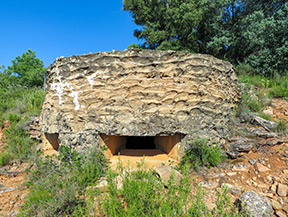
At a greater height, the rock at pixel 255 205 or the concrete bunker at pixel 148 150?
the concrete bunker at pixel 148 150

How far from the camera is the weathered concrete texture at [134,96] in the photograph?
138 inches

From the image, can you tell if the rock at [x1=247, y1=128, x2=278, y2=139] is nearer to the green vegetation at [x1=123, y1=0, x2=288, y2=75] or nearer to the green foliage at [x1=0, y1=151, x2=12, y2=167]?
the green vegetation at [x1=123, y1=0, x2=288, y2=75]

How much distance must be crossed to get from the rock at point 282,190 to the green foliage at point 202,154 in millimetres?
1035

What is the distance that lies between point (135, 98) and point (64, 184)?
2.09m

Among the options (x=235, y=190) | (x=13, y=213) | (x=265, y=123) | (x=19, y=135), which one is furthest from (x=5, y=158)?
(x=265, y=123)

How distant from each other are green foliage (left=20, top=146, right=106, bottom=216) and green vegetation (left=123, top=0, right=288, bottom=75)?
7150mm

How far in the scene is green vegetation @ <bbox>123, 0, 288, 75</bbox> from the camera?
7410 millimetres

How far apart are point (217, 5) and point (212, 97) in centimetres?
760

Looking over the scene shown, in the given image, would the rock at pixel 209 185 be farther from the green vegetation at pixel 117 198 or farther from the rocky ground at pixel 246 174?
the green vegetation at pixel 117 198

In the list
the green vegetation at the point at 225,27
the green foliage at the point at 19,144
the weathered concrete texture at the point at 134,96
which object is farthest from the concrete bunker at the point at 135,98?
the green vegetation at the point at 225,27

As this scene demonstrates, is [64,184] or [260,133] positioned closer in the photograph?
[64,184]

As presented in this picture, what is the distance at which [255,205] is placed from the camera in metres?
2.16

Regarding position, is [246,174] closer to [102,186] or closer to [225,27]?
[102,186]

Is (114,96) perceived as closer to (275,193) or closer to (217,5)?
(275,193)
